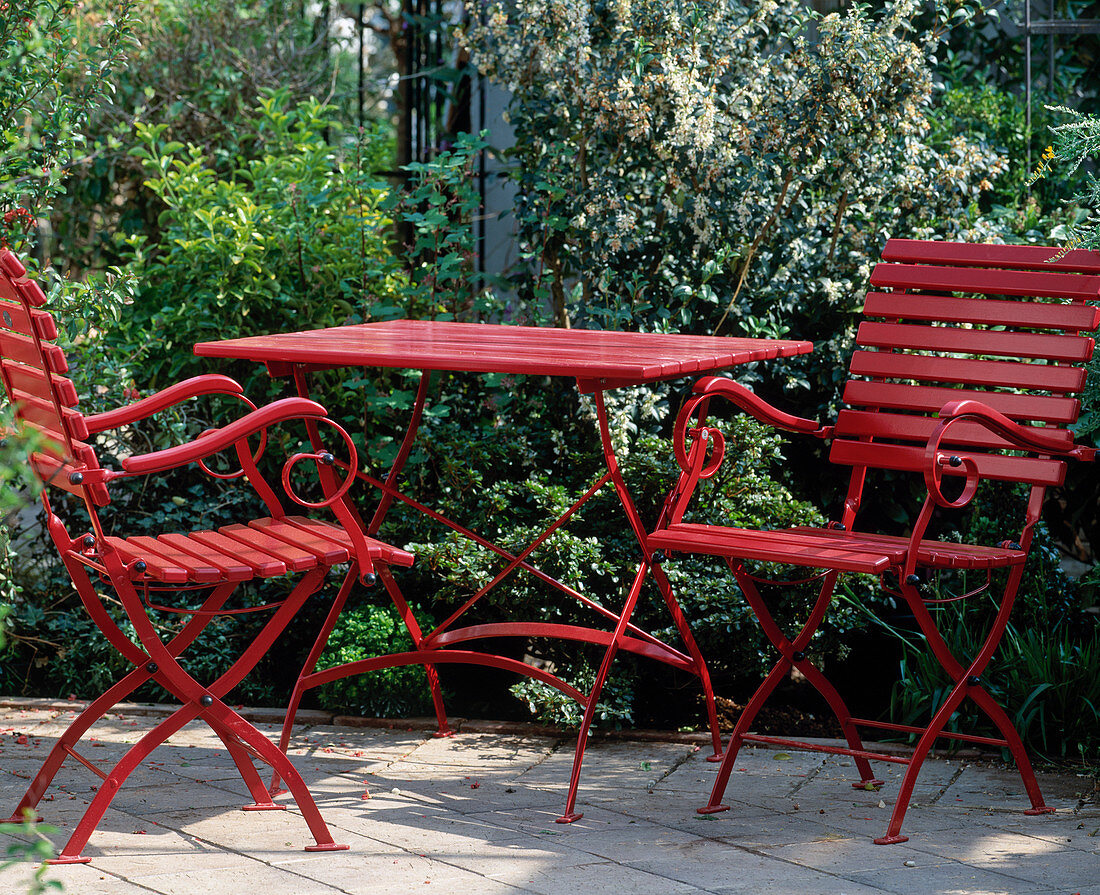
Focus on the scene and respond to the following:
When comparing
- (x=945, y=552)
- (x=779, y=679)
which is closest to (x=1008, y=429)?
(x=945, y=552)

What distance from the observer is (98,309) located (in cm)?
409

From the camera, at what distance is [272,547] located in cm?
306

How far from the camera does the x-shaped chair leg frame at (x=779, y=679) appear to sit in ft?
10.8

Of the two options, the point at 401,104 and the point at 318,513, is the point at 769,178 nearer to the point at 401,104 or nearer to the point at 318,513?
the point at 318,513

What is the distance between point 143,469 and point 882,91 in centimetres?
302

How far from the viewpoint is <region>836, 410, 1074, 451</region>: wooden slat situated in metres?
3.57

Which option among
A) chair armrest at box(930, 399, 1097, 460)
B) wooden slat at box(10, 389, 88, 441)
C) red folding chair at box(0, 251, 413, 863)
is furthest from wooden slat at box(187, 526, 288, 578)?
chair armrest at box(930, 399, 1097, 460)

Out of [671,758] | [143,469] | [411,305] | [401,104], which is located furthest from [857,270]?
[401,104]

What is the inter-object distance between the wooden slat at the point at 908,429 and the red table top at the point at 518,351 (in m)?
0.36

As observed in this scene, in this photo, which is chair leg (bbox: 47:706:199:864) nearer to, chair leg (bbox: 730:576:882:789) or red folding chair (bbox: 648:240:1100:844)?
red folding chair (bbox: 648:240:1100:844)

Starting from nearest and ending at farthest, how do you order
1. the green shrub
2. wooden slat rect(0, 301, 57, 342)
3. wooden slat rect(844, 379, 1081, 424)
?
wooden slat rect(0, 301, 57, 342) → wooden slat rect(844, 379, 1081, 424) → the green shrub

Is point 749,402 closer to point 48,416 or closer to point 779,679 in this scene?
point 779,679

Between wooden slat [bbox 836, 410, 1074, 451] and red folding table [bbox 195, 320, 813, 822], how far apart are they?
0.39 metres

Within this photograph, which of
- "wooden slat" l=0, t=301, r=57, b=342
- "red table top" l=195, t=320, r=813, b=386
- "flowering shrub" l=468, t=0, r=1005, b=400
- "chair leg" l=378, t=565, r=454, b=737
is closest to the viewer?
"wooden slat" l=0, t=301, r=57, b=342
